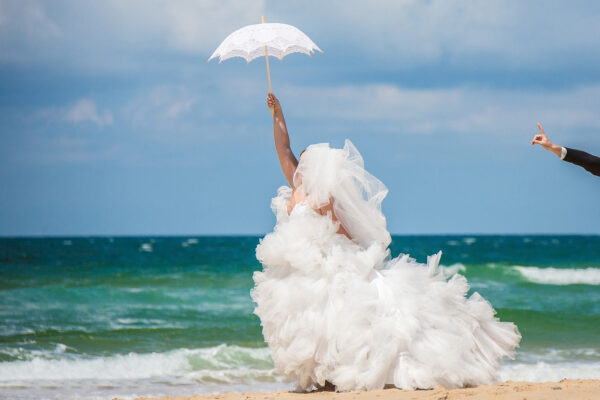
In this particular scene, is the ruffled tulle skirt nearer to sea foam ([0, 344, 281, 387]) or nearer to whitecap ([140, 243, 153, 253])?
sea foam ([0, 344, 281, 387])

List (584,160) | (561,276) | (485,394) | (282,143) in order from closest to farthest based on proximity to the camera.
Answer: (584,160)
(485,394)
(282,143)
(561,276)

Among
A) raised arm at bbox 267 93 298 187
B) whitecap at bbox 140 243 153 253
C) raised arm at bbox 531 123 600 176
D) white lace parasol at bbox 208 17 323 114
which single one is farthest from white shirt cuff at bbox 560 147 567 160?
whitecap at bbox 140 243 153 253

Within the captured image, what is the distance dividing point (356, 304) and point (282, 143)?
1487 millimetres

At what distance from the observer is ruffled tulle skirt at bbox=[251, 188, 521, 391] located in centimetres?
505

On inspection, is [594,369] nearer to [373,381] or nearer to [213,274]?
[373,381]

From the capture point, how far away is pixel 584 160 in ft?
15.2

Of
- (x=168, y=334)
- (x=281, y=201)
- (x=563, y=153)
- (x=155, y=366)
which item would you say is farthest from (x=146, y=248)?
(x=563, y=153)

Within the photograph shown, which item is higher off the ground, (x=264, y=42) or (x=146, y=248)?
(x=264, y=42)

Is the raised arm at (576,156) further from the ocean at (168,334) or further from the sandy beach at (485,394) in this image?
the ocean at (168,334)

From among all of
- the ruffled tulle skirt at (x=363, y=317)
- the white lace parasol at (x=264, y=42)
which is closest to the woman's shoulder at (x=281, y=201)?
the ruffled tulle skirt at (x=363, y=317)

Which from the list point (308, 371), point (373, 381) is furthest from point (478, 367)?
point (308, 371)

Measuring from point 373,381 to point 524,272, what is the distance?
22.7 metres

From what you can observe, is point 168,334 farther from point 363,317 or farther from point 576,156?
point 576,156

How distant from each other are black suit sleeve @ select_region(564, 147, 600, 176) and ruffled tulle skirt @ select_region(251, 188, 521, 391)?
4.25 ft
